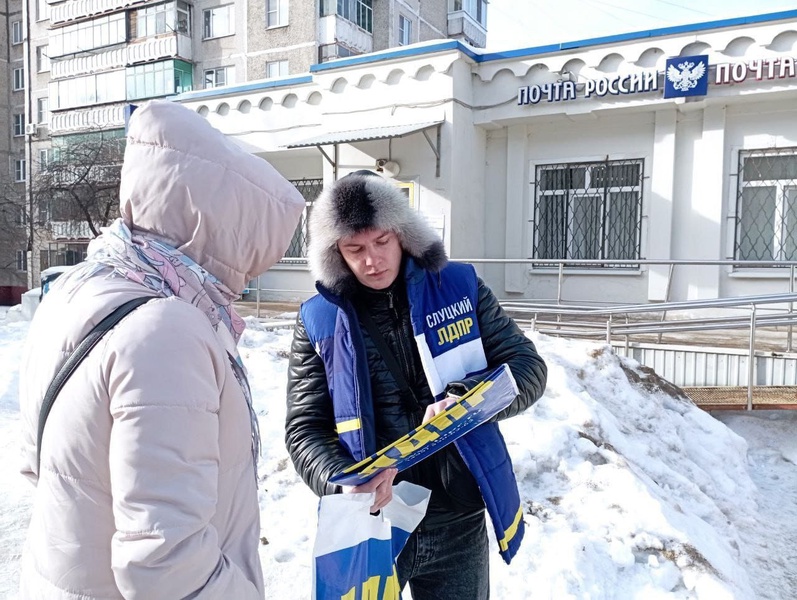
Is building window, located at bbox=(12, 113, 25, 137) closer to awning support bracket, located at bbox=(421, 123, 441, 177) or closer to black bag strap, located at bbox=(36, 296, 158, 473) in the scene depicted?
awning support bracket, located at bbox=(421, 123, 441, 177)

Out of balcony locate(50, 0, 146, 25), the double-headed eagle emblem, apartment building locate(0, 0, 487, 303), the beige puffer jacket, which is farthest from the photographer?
balcony locate(50, 0, 146, 25)

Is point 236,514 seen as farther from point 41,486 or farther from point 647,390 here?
point 647,390

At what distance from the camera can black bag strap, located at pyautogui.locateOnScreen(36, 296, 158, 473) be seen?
1028 mm

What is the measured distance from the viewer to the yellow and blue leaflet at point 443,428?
164cm

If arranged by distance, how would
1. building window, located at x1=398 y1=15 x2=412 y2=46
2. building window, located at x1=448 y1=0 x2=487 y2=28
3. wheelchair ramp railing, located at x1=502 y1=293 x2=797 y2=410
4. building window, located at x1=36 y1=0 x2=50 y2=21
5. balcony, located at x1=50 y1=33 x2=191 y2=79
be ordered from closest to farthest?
1. wheelchair ramp railing, located at x1=502 y1=293 x2=797 y2=410
2. balcony, located at x1=50 y1=33 x2=191 y2=79
3. building window, located at x1=398 y1=15 x2=412 y2=46
4. building window, located at x1=448 y1=0 x2=487 y2=28
5. building window, located at x1=36 y1=0 x2=50 y2=21

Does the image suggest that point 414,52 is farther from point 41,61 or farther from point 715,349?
point 41,61

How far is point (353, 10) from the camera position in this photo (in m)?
23.8

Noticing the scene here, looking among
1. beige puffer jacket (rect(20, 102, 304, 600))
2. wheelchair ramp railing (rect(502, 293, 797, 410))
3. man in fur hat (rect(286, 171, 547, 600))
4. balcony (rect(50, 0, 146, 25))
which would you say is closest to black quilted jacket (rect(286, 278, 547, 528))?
man in fur hat (rect(286, 171, 547, 600))

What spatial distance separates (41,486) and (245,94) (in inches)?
505

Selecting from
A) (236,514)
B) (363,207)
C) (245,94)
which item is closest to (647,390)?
(363,207)

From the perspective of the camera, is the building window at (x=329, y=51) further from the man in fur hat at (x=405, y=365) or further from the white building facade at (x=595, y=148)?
the man in fur hat at (x=405, y=365)

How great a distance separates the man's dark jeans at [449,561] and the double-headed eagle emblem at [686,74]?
8966 millimetres

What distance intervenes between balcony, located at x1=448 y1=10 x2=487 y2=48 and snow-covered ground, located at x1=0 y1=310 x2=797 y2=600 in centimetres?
2788

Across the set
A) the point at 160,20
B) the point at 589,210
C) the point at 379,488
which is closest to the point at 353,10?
the point at 160,20
